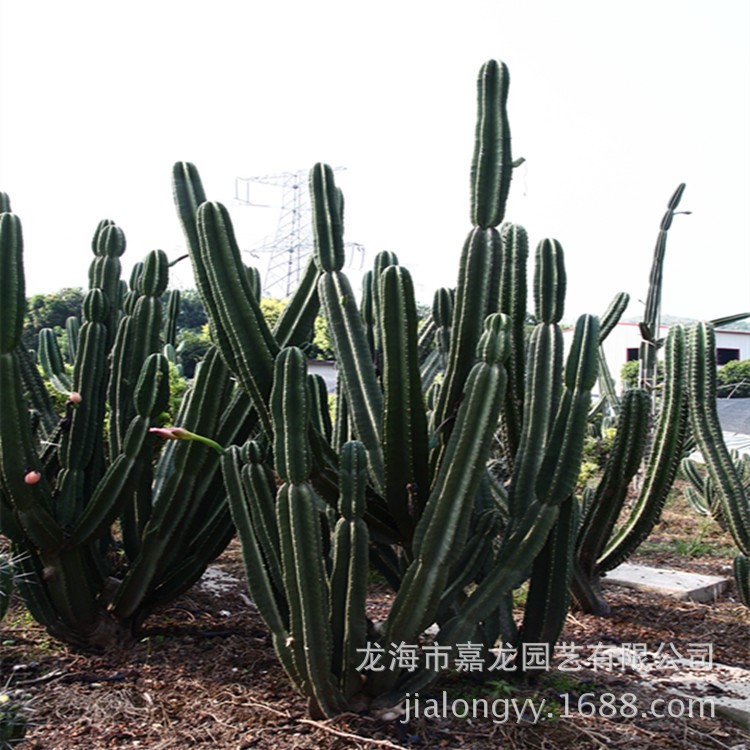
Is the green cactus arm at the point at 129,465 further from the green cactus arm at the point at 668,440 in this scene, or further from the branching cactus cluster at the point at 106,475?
the green cactus arm at the point at 668,440

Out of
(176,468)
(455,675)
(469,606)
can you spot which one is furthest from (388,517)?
(176,468)

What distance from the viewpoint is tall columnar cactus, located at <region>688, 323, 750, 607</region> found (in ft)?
13.5

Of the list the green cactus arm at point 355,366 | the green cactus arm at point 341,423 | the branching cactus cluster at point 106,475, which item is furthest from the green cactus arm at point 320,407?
the green cactus arm at point 355,366

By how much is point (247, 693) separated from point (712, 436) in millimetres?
2496

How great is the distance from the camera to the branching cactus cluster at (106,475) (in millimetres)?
3453

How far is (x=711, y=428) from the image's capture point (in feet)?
13.8

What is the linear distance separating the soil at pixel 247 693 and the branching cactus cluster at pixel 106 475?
10.8 inches

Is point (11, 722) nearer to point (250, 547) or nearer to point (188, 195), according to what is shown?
point (250, 547)

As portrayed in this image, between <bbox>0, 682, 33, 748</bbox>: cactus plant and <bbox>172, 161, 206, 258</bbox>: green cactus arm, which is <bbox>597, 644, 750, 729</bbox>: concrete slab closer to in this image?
<bbox>0, 682, 33, 748</bbox>: cactus plant

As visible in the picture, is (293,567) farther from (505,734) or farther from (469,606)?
(505,734)

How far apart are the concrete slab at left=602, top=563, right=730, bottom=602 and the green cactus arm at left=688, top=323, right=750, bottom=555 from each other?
26.4 inches

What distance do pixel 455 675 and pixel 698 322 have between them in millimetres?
2000

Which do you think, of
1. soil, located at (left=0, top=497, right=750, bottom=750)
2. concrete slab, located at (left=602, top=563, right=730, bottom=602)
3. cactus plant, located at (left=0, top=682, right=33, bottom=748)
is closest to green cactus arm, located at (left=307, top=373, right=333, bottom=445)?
soil, located at (left=0, top=497, right=750, bottom=750)

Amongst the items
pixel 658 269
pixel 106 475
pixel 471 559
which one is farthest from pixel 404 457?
pixel 658 269
